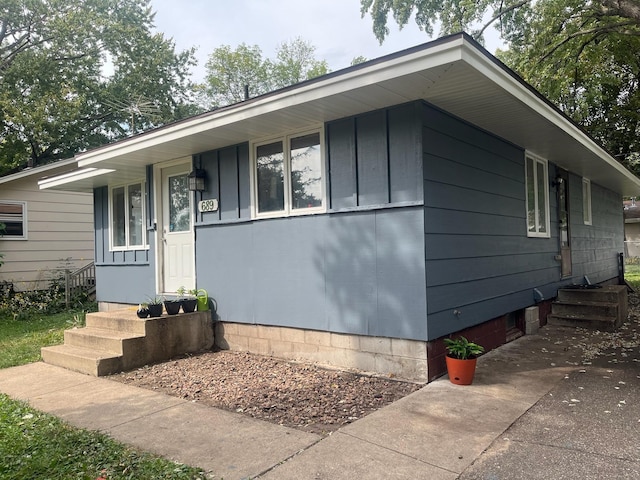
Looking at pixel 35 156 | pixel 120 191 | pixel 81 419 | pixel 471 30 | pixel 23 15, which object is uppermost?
pixel 23 15

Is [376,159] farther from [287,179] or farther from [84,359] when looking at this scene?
[84,359]

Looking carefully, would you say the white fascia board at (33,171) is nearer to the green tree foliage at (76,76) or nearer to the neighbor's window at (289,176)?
the green tree foliage at (76,76)

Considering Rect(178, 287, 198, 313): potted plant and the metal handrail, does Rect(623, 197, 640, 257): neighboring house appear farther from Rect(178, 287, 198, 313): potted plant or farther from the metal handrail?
the metal handrail

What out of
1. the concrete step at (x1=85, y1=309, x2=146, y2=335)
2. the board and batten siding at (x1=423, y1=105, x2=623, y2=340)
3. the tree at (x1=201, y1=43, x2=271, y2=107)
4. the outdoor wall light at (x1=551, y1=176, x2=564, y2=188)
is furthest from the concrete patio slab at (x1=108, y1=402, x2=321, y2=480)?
the tree at (x1=201, y1=43, x2=271, y2=107)

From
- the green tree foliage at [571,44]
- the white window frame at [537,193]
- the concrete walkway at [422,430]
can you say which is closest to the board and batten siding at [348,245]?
the concrete walkway at [422,430]

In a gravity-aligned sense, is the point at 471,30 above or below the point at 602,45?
above

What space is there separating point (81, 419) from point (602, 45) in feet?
45.0

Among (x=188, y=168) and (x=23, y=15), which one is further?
(x=23, y=15)

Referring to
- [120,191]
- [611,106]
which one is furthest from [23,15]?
[611,106]

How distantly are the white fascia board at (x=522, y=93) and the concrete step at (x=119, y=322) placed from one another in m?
4.57

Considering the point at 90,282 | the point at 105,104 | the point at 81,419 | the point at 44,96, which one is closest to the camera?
the point at 81,419

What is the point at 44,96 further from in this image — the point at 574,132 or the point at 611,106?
the point at 611,106

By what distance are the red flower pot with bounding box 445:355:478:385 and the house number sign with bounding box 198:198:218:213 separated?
3.63m

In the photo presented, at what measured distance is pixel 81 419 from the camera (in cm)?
363
